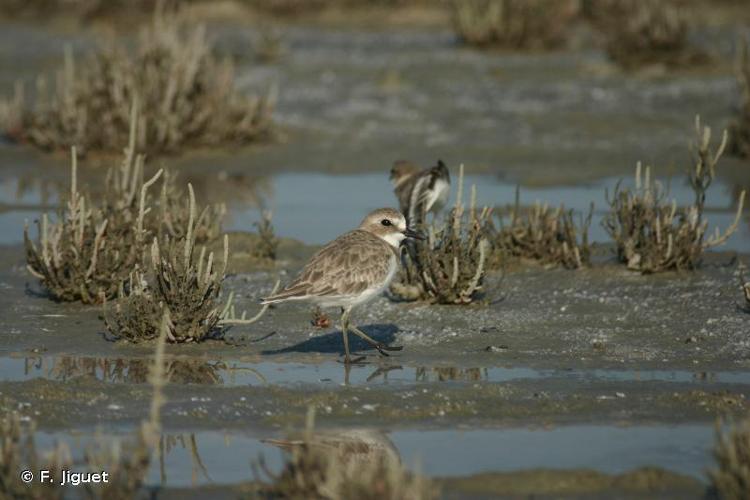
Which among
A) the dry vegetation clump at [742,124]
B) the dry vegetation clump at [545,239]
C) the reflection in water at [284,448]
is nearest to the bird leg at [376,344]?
the reflection in water at [284,448]

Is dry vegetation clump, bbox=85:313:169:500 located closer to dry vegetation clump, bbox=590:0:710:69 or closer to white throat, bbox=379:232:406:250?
white throat, bbox=379:232:406:250

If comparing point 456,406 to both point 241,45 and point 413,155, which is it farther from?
point 241,45

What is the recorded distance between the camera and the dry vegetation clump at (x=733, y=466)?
6160 mm

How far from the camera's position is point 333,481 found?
6039 millimetres

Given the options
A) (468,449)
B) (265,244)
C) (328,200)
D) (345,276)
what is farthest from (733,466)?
(328,200)

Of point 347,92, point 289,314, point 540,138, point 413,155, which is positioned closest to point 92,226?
point 289,314

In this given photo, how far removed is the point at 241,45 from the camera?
83.0 feet

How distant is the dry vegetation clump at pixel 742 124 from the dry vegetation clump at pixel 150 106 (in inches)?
223

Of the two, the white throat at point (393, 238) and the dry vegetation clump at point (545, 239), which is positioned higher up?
the white throat at point (393, 238)

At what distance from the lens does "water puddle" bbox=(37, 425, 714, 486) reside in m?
7.09

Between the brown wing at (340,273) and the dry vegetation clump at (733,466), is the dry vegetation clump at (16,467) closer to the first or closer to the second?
the brown wing at (340,273)

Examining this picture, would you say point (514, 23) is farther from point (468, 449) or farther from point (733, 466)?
point (733, 466)

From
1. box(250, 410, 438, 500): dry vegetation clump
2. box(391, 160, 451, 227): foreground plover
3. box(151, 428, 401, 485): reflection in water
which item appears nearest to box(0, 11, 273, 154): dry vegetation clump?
box(391, 160, 451, 227): foreground plover

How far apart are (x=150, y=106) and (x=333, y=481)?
1178cm
